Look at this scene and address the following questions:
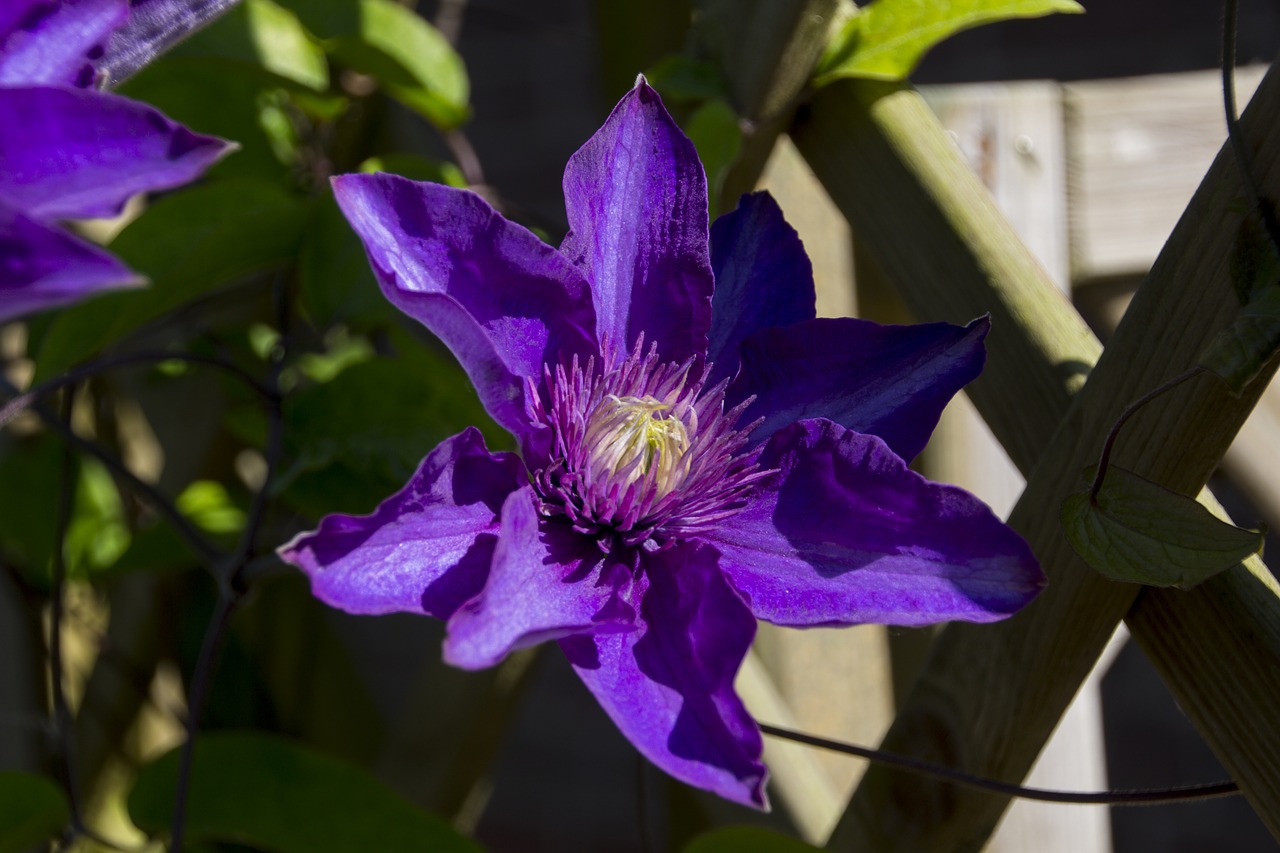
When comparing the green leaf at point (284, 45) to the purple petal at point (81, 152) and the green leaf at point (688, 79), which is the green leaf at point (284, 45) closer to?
the green leaf at point (688, 79)

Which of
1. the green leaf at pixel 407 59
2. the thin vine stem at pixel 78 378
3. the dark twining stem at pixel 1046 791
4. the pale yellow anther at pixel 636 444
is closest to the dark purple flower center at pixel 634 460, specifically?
the pale yellow anther at pixel 636 444

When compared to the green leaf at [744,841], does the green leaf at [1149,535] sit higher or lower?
higher

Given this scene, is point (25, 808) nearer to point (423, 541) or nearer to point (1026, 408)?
point (423, 541)

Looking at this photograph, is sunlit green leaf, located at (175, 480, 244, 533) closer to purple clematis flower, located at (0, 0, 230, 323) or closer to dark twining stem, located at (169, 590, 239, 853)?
dark twining stem, located at (169, 590, 239, 853)

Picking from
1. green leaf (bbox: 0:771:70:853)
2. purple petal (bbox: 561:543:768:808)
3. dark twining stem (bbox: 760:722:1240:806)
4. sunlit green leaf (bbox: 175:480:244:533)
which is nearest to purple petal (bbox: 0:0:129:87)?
purple petal (bbox: 561:543:768:808)

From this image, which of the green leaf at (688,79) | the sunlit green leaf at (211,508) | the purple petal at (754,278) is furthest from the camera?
the sunlit green leaf at (211,508)

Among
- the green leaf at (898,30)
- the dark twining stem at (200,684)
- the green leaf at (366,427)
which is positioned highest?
the green leaf at (898,30)

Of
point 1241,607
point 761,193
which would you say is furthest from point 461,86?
point 1241,607
